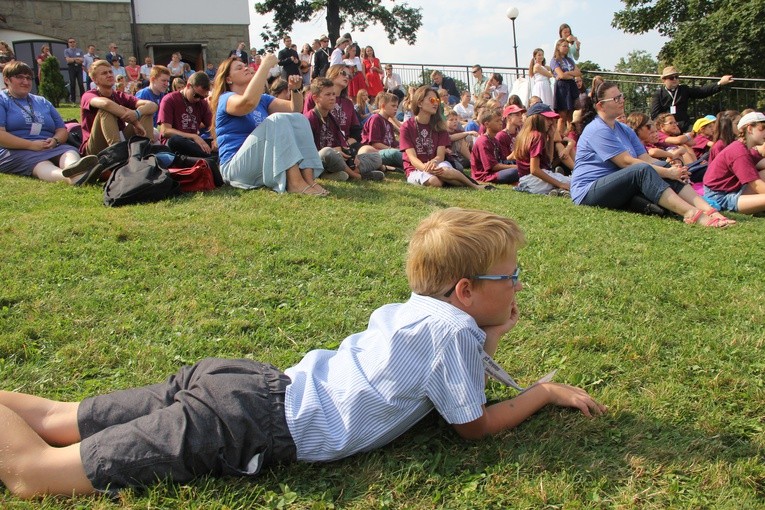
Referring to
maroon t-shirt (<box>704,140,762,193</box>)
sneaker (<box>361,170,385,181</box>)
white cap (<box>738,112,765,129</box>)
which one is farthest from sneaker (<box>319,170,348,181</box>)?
white cap (<box>738,112,765,129</box>)

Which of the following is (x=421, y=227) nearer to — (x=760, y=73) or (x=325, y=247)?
(x=325, y=247)

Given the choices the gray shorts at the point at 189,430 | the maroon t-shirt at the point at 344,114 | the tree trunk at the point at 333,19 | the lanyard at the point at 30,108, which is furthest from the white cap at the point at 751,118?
the tree trunk at the point at 333,19

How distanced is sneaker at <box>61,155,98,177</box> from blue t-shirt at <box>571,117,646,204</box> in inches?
210

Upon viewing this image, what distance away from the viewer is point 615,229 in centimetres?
595

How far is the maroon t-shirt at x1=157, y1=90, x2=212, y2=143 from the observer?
8.16 metres

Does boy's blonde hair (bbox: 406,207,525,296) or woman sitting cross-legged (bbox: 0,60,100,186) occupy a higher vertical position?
woman sitting cross-legged (bbox: 0,60,100,186)

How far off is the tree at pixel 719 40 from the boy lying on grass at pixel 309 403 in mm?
29888

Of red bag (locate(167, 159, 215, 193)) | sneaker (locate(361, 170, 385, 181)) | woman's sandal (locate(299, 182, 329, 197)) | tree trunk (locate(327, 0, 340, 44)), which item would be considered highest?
tree trunk (locate(327, 0, 340, 44))

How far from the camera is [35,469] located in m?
2.21

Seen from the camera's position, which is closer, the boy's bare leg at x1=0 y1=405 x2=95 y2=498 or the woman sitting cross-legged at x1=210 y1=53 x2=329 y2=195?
the boy's bare leg at x1=0 y1=405 x2=95 y2=498

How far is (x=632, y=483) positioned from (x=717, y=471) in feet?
1.04

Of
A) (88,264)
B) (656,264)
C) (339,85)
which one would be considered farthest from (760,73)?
(88,264)

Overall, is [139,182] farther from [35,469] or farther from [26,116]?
[35,469]

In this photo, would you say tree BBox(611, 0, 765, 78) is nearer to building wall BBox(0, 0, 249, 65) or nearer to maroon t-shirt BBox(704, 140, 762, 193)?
building wall BBox(0, 0, 249, 65)
